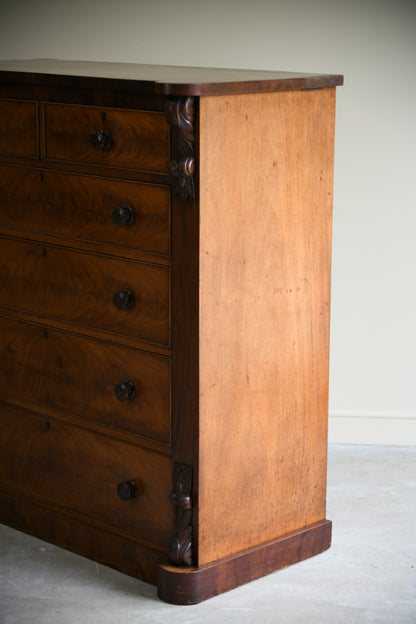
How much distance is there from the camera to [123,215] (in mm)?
2631

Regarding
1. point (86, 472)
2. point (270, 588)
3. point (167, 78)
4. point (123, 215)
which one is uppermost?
point (167, 78)

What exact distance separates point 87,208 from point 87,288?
0.69 ft

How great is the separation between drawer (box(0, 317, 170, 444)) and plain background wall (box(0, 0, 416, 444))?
1255 millimetres

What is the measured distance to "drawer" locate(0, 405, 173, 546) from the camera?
8.98 feet

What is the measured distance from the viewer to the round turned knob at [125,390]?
2.72 metres

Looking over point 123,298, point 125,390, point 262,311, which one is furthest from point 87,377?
point 262,311

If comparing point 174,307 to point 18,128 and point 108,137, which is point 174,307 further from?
point 18,128

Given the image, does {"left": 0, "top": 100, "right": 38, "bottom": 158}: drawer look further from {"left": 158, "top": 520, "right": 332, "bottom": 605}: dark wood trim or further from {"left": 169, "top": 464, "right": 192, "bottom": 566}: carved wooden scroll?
{"left": 158, "top": 520, "right": 332, "bottom": 605}: dark wood trim

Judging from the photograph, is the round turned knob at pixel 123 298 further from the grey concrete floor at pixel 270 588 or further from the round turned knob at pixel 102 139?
the grey concrete floor at pixel 270 588

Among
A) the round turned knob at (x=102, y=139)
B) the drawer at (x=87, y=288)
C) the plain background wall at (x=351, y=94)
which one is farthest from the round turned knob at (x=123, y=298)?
the plain background wall at (x=351, y=94)

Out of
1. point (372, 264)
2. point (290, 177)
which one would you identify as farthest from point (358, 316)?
point (290, 177)

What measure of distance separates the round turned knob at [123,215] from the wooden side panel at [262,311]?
227 millimetres

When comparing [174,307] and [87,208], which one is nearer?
[174,307]

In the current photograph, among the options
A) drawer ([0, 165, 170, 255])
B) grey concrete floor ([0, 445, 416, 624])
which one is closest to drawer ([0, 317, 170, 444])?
drawer ([0, 165, 170, 255])
